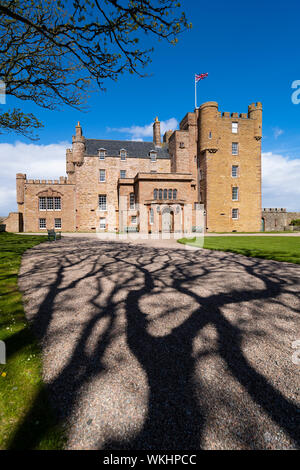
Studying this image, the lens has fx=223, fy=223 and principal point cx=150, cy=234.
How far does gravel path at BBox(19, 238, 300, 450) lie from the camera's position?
1821 mm

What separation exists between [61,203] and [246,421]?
3703cm

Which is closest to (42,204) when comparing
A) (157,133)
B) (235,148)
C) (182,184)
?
(182,184)

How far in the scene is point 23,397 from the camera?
212 centimetres

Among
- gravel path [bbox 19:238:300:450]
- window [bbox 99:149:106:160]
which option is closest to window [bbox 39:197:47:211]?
window [bbox 99:149:106:160]

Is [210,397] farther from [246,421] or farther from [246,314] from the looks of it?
[246,314]

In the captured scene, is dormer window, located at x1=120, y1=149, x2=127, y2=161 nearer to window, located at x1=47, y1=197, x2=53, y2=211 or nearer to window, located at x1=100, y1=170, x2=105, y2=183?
window, located at x1=100, y1=170, x2=105, y2=183

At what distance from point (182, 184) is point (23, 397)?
30.0m

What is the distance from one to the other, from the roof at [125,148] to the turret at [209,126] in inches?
316

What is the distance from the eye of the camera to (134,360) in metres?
2.72

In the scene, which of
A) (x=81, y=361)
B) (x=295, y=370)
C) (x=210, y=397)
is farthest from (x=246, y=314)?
(x=81, y=361)

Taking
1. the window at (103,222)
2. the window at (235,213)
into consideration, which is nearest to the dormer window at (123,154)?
the window at (103,222)

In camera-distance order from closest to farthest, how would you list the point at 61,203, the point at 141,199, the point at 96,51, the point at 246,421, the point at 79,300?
the point at 246,421 → the point at 79,300 → the point at 96,51 → the point at 141,199 → the point at 61,203
